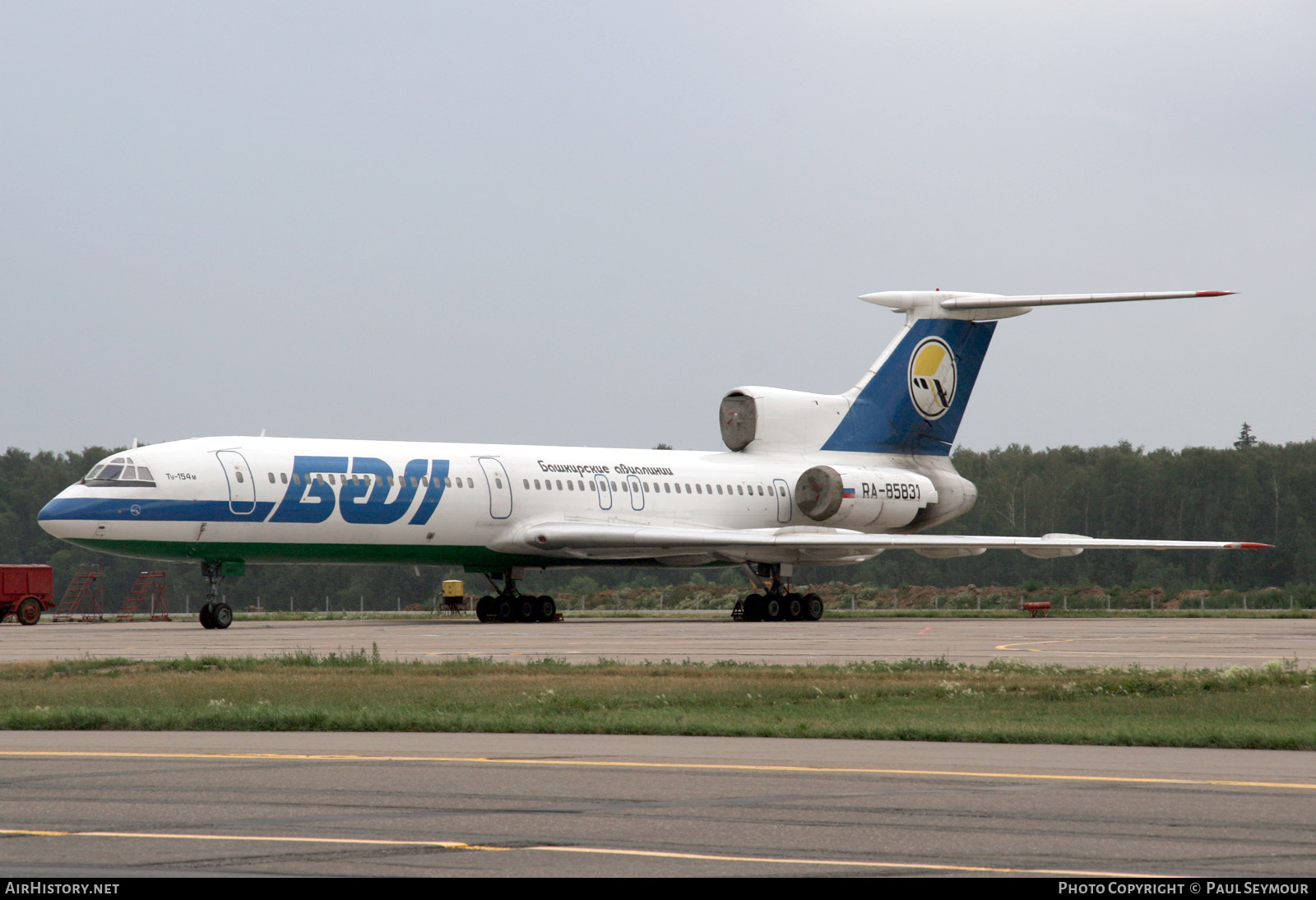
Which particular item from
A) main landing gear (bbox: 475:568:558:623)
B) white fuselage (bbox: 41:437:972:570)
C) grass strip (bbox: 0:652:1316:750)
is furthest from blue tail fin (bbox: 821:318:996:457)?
grass strip (bbox: 0:652:1316:750)

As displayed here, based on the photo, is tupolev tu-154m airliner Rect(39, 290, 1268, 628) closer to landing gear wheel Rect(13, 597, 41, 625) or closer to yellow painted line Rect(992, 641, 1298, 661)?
landing gear wheel Rect(13, 597, 41, 625)

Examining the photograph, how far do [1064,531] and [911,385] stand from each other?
52678mm

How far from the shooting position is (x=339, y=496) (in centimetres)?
3516

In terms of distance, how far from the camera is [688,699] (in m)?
15.9

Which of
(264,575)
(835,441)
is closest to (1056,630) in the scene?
(835,441)

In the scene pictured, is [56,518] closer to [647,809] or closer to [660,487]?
[660,487]

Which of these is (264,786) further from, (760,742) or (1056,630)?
(1056,630)

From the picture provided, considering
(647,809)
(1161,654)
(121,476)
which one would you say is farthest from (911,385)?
(647,809)

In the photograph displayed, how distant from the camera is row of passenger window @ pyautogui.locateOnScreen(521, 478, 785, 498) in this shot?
39.5 m

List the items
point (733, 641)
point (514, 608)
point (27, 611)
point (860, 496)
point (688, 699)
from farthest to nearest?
point (860, 496)
point (27, 611)
point (514, 608)
point (733, 641)
point (688, 699)

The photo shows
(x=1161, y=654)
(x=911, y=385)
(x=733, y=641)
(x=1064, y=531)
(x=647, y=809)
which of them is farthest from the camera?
(x=1064, y=531)

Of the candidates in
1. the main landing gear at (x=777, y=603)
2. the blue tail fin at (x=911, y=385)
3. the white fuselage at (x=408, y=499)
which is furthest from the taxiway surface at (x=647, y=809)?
the blue tail fin at (x=911, y=385)

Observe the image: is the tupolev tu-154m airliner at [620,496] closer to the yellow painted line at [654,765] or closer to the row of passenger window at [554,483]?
the row of passenger window at [554,483]

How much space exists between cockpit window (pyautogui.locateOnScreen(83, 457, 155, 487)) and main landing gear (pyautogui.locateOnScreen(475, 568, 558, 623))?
957 centimetres
